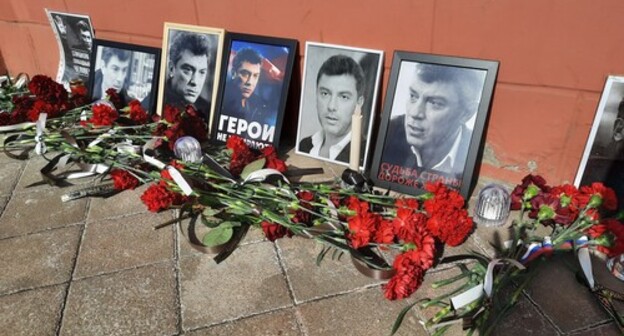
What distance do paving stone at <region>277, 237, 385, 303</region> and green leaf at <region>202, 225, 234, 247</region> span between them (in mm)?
221

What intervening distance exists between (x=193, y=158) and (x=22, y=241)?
0.81 meters

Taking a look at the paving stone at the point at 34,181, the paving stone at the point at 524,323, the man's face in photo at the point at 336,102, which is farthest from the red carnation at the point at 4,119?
the paving stone at the point at 524,323

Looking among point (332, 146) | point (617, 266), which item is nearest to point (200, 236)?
point (332, 146)

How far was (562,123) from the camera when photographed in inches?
67.6

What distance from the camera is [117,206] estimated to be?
196cm

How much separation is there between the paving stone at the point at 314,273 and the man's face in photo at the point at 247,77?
41.1 inches

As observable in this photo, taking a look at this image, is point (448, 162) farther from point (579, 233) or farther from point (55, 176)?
point (55, 176)

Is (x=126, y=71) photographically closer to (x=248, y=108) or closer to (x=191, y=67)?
(x=191, y=67)

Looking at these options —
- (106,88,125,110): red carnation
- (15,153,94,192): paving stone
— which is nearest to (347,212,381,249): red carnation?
(15,153,94,192): paving stone

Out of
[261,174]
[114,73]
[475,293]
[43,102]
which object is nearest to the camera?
[475,293]

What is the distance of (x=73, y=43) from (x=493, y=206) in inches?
123

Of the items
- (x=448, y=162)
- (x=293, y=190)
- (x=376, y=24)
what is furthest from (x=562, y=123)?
(x=293, y=190)

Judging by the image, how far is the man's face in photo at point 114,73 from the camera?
9.29 feet

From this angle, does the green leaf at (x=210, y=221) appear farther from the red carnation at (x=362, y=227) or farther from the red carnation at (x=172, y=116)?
the red carnation at (x=172, y=116)
